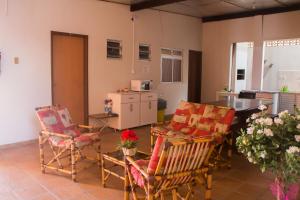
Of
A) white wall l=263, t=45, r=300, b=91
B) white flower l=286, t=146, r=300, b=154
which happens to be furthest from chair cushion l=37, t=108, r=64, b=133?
white wall l=263, t=45, r=300, b=91

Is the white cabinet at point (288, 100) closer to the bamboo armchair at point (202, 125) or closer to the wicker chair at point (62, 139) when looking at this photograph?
the bamboo armchair at point (202, 125)

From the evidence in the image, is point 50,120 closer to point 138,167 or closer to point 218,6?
point 138,167

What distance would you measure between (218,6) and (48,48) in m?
4.29

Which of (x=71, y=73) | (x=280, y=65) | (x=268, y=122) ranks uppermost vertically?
(x=280, y=65)

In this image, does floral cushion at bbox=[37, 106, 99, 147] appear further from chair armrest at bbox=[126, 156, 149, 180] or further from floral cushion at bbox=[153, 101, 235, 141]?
chair armrest at bbox=[126, 156, 149, 180]

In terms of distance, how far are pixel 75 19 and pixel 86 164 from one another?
3.05m

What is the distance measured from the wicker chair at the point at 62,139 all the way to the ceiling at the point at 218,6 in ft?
10.8

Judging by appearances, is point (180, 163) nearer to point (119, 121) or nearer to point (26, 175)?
point (26, 175)

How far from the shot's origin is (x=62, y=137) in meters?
3.80

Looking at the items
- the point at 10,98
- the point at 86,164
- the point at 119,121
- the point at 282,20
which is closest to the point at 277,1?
the point at 282,20

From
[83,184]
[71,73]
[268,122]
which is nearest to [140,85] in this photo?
[71,73]

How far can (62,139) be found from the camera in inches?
152

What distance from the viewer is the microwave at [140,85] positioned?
6.62 metres

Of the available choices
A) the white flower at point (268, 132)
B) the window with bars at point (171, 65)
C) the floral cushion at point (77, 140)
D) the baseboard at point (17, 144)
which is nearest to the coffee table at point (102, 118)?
the baseboard at point (17, 144)
